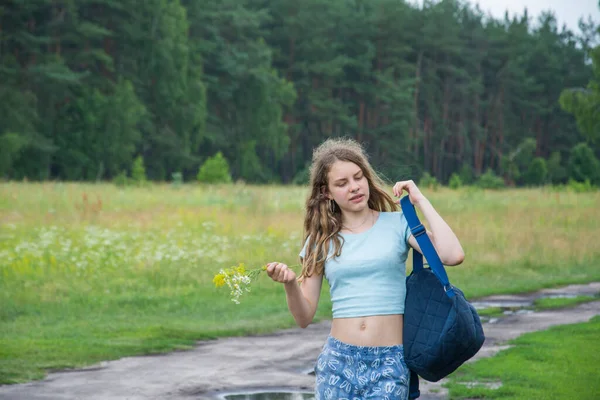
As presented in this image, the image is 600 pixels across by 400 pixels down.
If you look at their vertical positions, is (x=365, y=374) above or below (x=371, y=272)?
below

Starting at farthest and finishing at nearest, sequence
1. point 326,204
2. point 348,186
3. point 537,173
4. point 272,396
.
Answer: point 537,173 < point 272,396 < point 326,204 < point 348,186

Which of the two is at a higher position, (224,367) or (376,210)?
(376,210)

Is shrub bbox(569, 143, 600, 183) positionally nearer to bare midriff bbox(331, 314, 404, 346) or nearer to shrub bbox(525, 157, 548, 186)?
shrub bbox(525, 157, 548, 186)

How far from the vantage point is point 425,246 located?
3.88 metres

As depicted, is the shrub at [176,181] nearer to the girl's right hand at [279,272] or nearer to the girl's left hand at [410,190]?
the girl's left hand at [410,190]

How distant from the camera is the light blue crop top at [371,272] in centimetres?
396

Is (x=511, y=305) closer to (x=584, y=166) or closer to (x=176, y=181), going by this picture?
(x=176, y=181)

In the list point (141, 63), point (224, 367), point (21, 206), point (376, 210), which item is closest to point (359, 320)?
point (376, 210)

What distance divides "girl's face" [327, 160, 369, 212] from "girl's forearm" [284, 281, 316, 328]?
43cm

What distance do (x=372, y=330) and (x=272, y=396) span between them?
392cm

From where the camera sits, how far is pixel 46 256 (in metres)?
15.6

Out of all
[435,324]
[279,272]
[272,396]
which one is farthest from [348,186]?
[272,396]

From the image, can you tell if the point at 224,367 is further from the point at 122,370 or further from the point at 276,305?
the point at 276,305

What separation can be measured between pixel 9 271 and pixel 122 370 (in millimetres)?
6376
